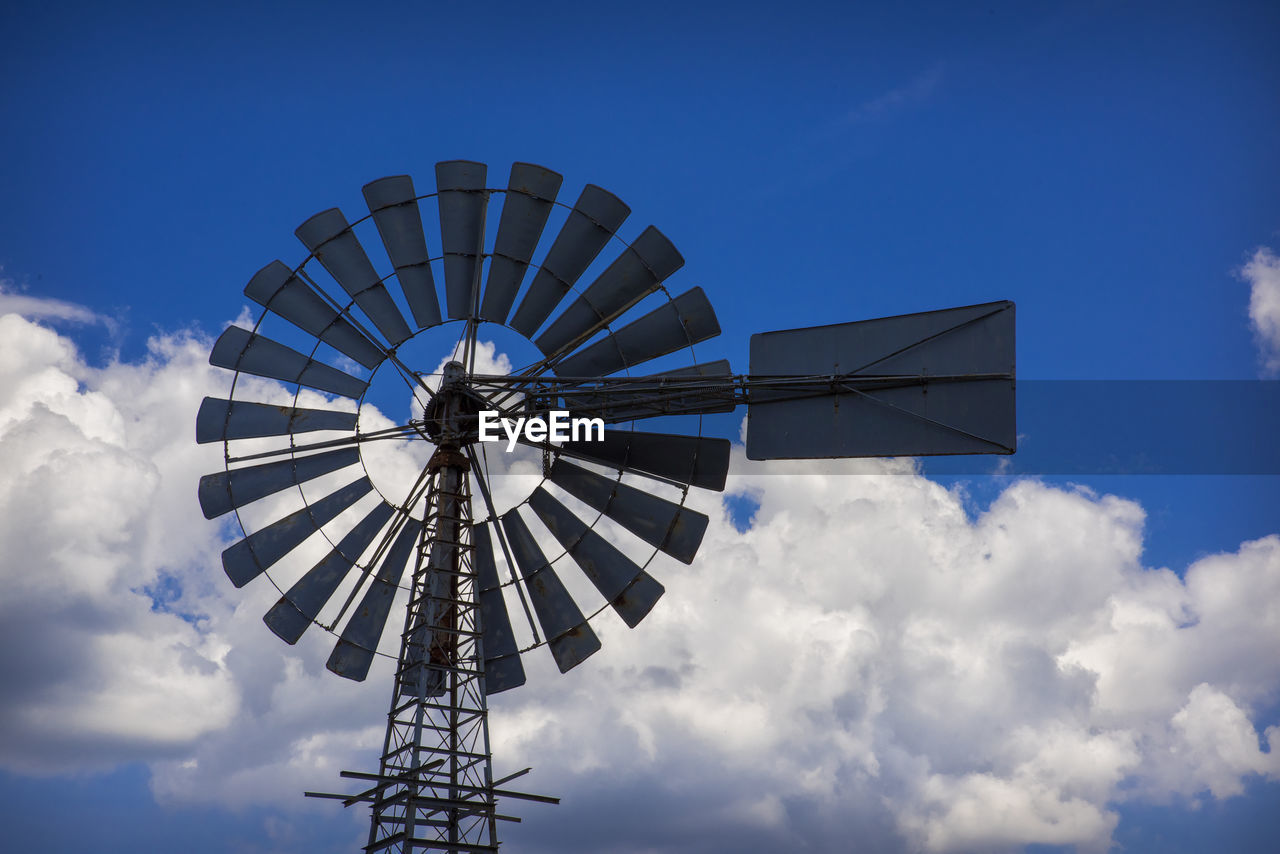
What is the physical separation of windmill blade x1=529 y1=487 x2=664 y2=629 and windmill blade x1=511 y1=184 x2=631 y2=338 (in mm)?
2386

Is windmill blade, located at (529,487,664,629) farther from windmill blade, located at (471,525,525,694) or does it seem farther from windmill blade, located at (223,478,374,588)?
windmill blade, located at (223,478,374,588)

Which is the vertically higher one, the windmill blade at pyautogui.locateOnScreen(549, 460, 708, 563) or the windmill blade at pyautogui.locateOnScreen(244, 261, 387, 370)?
the windmill blade at pyautogui.locateOnScreen(244, 261, 387, 370)

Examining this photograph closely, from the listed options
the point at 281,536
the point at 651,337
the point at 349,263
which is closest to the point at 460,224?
the point at 349,263

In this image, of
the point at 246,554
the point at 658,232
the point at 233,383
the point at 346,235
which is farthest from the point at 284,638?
the point at 658,232

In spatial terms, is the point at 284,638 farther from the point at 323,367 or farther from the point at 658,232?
the point at 658,232

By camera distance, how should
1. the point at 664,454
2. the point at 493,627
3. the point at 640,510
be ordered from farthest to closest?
the point at 493,627 → the point at 664,454 → the point at 640,510

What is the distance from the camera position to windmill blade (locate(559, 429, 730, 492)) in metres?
16.9

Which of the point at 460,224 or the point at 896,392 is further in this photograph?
the point at 460,224

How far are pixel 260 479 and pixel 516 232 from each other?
4.75m

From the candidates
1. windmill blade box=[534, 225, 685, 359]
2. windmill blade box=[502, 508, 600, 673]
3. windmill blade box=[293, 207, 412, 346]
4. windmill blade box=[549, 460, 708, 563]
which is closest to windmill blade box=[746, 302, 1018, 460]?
windmill blade box=[549, 460, 708, 563]

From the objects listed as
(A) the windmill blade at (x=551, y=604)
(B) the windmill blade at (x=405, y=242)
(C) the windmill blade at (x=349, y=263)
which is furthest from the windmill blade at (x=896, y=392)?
(C) the windmill blade at (x=349, y=263)

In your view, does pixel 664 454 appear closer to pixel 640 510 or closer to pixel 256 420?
pixel 640 510

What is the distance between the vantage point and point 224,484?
17.1m

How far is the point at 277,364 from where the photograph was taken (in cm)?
1731
